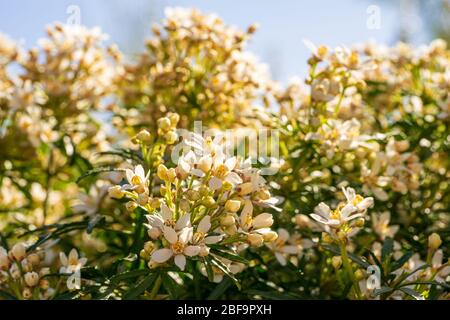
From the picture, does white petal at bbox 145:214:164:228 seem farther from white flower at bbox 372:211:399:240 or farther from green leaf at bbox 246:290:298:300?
white flower at bbox 372:211:399:240

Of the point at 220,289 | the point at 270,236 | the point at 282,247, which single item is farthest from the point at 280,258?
the point at 270,236

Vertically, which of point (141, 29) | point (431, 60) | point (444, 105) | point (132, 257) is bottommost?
point (132, 257)

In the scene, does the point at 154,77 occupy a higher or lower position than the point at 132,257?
higher

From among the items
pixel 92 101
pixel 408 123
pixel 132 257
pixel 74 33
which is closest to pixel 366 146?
pixel 408 123

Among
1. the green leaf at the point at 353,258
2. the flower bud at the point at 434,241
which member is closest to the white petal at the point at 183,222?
the green leaf at the point at 353,258

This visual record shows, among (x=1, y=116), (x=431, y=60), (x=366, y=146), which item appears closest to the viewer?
(x=366, y=146)

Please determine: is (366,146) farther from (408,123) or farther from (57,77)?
(57,77)
